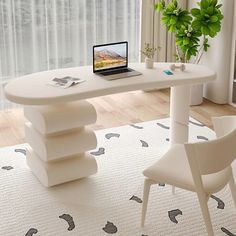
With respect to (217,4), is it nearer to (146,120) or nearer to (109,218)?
(146,120)

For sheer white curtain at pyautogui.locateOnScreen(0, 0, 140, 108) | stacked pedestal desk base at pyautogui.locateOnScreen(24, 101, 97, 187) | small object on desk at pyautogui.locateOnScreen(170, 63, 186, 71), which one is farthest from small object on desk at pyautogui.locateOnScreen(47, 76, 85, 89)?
sheer white curtain at pyautogui.locateOnScreen(0, 0, 140, 108)

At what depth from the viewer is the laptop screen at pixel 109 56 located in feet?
11.2

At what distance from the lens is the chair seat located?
2660 mm

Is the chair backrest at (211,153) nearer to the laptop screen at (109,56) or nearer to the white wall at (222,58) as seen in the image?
the laptop screen at (109,56)

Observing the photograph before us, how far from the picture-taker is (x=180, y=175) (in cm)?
273

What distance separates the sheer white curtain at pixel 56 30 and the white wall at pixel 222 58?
0.80m

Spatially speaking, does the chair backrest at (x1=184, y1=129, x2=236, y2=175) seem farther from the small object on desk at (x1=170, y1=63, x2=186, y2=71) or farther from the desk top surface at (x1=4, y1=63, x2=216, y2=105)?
the small object on desk at (x1=170, y1=63, x2=186, y2=71)

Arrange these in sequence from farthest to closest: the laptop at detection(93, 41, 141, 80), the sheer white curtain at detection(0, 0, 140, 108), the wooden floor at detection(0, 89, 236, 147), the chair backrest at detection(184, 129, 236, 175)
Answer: the sheer white curtain at detection(0, 0, 140, 108), the wooden floor at detection(0, 89, 236, 147), the laptop at detection(93, 41, 141, 80), the chair backrest at detection(184, 129, 236, 175)

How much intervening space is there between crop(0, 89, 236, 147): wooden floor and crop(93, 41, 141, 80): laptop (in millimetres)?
1071

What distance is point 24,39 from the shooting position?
4750 millimetres

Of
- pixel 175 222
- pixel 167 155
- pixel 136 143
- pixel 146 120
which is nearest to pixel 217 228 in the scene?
pixel 175 222

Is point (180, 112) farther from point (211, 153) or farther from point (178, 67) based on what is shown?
point (211, 153)

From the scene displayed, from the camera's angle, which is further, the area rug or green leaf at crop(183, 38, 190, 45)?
green leaf at crop(183, 38, 190, 45)

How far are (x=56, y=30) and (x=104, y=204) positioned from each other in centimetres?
218
